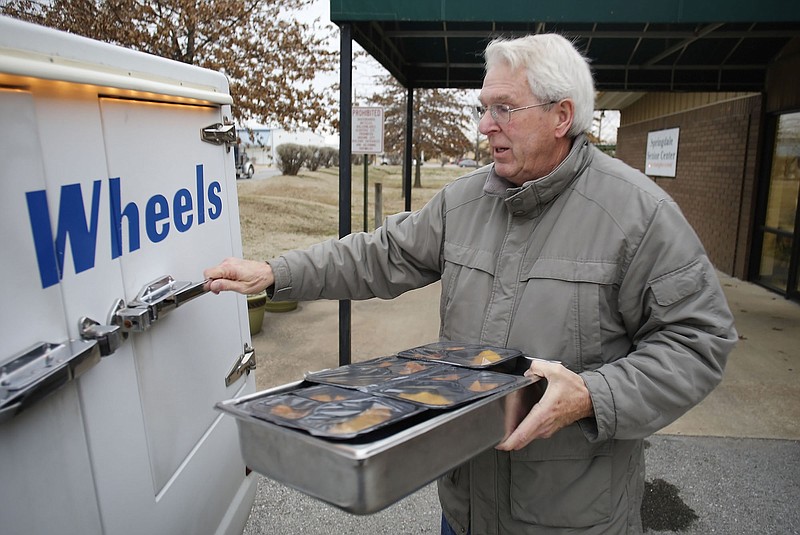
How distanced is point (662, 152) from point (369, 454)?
40.4 feet

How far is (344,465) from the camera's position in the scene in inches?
40.7

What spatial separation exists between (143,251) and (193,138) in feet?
1.39

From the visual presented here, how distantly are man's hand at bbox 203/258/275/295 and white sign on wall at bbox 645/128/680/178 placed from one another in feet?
35.8

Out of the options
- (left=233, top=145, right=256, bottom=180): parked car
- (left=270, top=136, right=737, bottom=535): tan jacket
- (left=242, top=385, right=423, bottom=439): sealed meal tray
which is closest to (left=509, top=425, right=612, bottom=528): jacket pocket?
(left=270, top=136, right=737, bottom=535): tan jacket

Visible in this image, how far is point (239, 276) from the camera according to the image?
1.73 metres

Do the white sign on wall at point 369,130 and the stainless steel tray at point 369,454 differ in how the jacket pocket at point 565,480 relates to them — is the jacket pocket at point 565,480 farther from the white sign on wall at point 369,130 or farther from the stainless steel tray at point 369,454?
the white sign on wall at point 369,130

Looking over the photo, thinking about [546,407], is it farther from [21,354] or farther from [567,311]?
[21,354]

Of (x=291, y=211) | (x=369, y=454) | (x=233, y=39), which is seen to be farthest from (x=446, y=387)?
(x=291, y=211)

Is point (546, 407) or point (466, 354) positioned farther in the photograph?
point (466, 354)

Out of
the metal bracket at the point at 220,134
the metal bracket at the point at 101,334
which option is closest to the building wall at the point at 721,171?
the metal bracket at the point at 220,134

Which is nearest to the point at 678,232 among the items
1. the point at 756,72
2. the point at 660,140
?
the point at 756,72

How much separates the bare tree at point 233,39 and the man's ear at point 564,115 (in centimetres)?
641

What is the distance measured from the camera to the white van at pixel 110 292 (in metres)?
0.96

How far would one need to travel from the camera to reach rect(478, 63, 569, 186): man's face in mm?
1640
